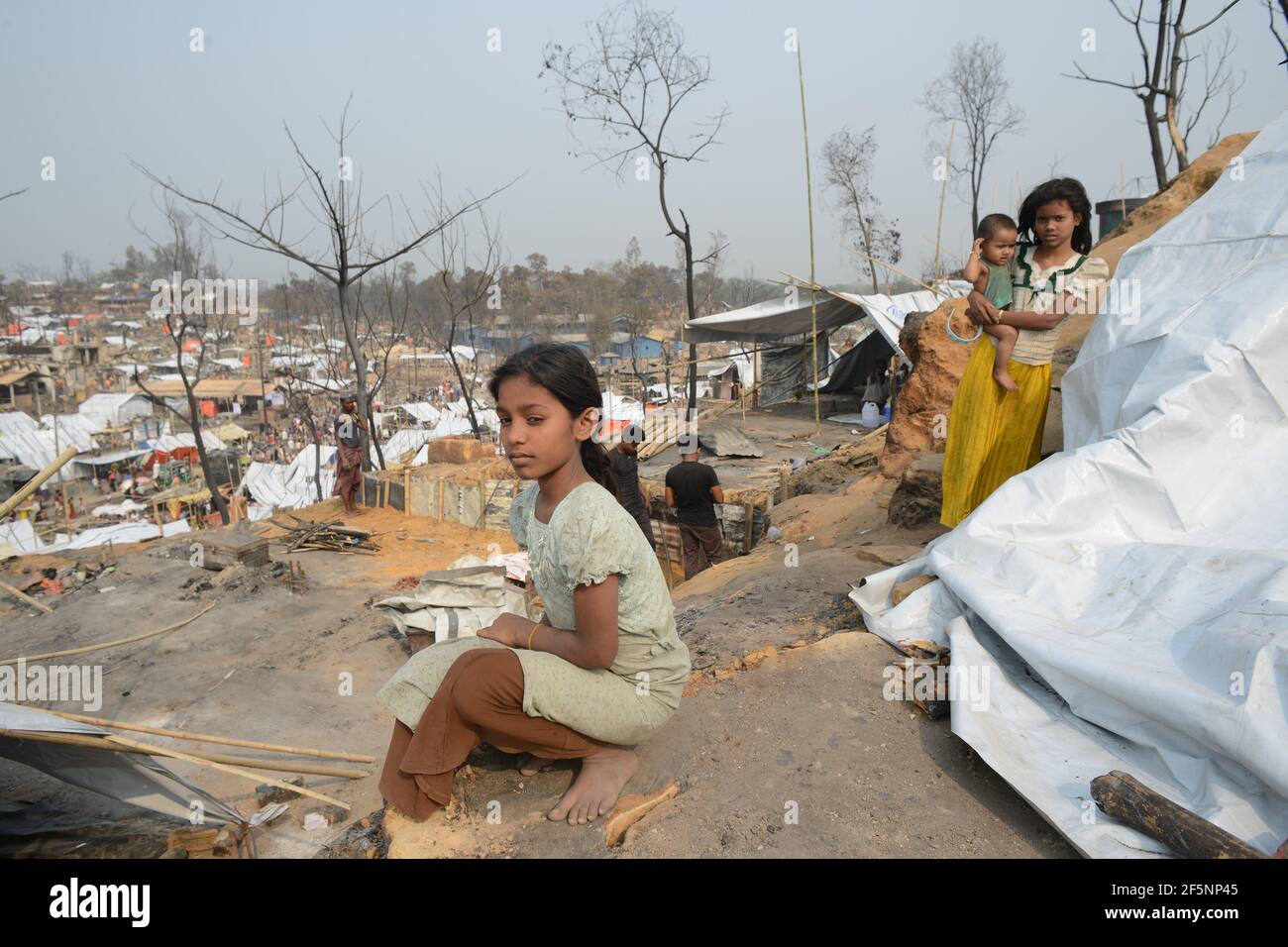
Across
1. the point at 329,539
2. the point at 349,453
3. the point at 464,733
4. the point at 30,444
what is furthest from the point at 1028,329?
the point at 30,444

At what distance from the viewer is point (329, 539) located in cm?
862

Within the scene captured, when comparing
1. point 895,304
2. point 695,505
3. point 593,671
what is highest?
point 895,304

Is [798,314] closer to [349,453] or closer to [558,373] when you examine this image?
[349,453]

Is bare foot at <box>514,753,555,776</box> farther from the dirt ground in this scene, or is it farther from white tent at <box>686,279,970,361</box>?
white tent at <box>686,279,970,361</box>

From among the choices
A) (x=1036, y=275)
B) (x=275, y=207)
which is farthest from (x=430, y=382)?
(x=1036, y=275)

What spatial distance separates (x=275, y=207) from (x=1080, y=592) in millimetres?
11956

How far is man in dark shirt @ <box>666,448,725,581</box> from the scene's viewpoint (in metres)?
6.41

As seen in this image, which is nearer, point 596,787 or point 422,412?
point 596,787

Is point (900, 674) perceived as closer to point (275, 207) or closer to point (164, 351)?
point (275, 207)

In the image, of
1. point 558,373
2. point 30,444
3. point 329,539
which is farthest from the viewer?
point 30,444

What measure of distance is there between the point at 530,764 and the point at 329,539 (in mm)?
7157

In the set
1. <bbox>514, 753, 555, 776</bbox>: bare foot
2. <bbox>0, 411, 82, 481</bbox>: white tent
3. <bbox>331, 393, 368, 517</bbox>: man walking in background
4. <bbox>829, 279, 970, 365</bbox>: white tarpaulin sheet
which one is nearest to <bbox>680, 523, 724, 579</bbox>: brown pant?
<bbox>514, 753, 555, 776</bbox>: bare foot
